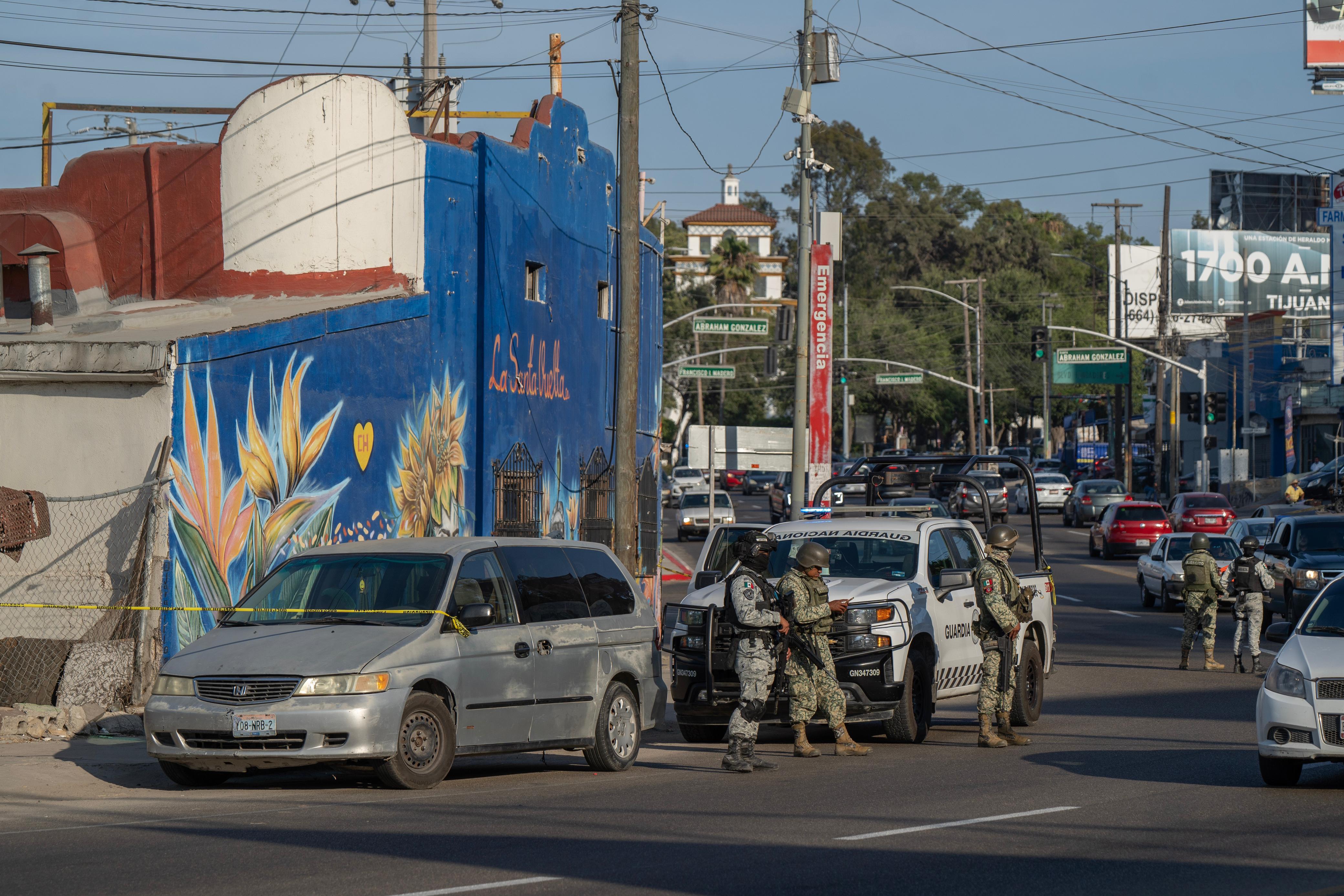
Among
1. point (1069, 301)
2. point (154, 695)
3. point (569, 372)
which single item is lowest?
point (154, 695)

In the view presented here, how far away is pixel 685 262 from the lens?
122188 millimetres

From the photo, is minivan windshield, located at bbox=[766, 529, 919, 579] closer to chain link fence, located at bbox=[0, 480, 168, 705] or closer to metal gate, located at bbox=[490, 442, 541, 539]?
chain link fence, located at bbox=[0, 480, 168, 705]

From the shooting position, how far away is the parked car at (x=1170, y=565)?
28.6 metres

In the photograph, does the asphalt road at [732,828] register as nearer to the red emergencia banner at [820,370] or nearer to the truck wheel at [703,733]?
the truck wheel at [703,733]

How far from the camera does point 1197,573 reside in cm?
2044

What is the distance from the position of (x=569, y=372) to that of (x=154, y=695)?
13.7 metres

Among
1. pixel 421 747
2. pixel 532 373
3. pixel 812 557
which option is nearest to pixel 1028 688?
pixel 812 557

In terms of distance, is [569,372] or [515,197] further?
[569,372]

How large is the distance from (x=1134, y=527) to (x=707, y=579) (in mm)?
30532

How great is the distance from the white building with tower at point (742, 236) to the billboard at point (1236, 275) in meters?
38.3

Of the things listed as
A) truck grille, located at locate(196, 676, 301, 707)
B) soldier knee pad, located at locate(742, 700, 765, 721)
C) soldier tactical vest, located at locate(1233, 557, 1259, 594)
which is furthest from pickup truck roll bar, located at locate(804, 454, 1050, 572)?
truck grille, located at locate(196, 676, 301, 707)

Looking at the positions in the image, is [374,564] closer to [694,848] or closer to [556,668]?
[556,668]

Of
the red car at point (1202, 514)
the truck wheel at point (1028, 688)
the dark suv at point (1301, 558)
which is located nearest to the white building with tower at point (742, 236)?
the red car at point (1202, 514)

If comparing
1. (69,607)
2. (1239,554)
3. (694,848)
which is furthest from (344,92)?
(1239,554)
